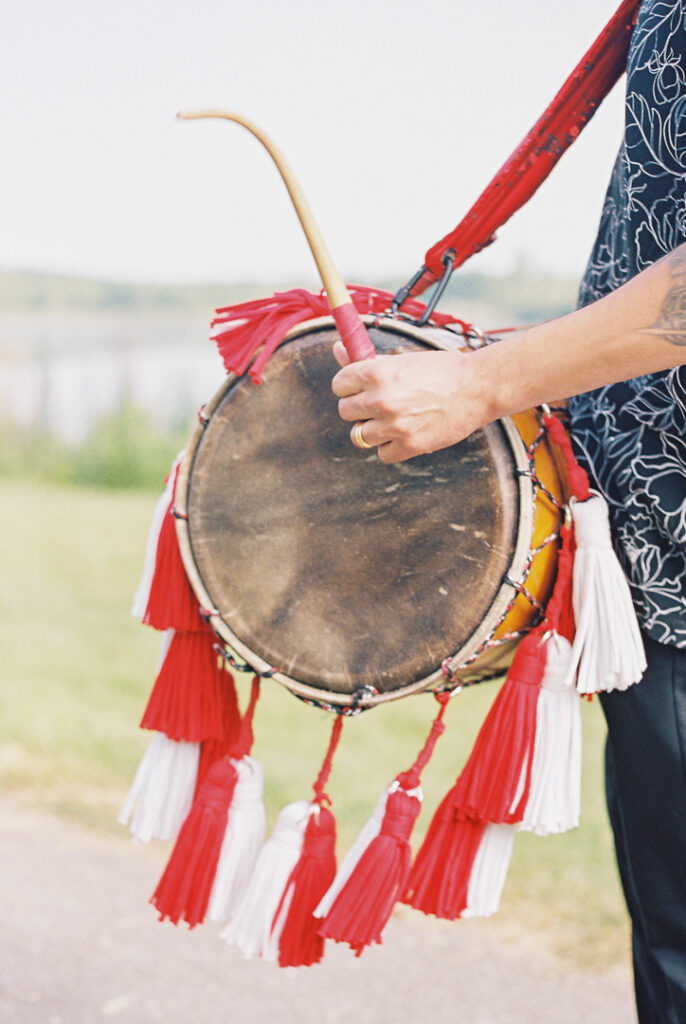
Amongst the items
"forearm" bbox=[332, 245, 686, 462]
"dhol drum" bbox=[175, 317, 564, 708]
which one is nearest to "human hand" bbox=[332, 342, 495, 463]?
"forearm" bbox=[332, 245, 686, 462]

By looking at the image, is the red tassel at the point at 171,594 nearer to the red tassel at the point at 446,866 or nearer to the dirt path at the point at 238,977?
the red tassel at the point at 446,866

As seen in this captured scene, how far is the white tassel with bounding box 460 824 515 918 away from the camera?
3.71ft

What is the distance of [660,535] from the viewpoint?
98 centimetres

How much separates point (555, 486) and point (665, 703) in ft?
0.89

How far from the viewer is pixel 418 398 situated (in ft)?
2.85

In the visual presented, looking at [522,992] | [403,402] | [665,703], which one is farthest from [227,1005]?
[403,402]

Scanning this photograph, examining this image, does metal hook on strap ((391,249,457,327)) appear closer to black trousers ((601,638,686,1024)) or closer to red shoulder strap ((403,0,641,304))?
red shoulder strap ((403,0,641,304))

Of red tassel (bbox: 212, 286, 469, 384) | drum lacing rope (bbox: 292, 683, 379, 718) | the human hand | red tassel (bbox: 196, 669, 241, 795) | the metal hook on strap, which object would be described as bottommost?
red tassel (bbox: 196, 669, 241, 795)

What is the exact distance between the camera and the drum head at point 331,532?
3.44 feet

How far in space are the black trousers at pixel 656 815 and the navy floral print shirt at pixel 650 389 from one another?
0.06 m

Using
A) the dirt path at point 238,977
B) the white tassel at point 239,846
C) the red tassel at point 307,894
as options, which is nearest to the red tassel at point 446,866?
the red tassel at point 307,894

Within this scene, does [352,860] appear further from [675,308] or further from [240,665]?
[675,308]

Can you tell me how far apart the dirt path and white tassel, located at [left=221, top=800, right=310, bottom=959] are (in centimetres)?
62

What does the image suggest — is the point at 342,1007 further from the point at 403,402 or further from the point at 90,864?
the point at 403,402
